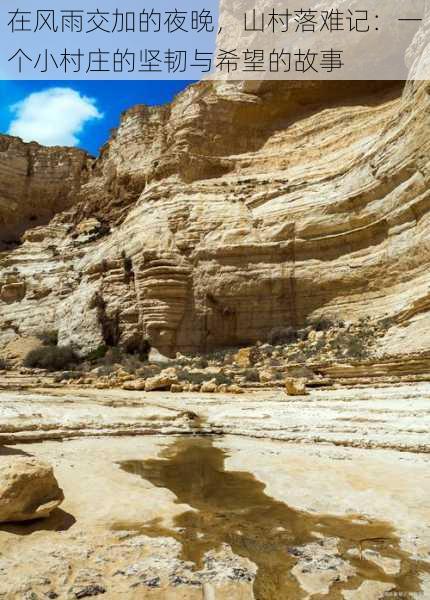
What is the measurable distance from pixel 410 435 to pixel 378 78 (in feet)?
88.3

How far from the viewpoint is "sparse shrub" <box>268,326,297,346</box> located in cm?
2062

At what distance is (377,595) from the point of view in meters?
2.96

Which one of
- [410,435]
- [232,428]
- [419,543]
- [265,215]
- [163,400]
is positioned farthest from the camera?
[265,215]

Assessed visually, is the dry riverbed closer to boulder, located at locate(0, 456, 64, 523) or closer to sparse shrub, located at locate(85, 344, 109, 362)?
boulder, located at locate(0, 456, 64, 523)

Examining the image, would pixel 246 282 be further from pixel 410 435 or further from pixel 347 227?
pixel 410 435

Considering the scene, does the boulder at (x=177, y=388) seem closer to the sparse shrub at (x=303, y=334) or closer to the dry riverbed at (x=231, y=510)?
the sparse shrub at (x=303, y=334)

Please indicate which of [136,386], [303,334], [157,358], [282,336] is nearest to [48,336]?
[157,358]

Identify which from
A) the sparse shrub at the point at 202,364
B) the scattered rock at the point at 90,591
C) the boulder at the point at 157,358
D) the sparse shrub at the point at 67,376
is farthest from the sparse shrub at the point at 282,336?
the scattered rock at the point at 90,591

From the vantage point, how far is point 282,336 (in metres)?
21.0

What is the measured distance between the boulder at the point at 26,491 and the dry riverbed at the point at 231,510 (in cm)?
12

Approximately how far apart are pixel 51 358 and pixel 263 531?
2491cm

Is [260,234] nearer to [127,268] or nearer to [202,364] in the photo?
[202,364]

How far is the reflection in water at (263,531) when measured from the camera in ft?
10.5

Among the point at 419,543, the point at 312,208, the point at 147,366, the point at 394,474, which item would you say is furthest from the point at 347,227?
the point at 419,543
